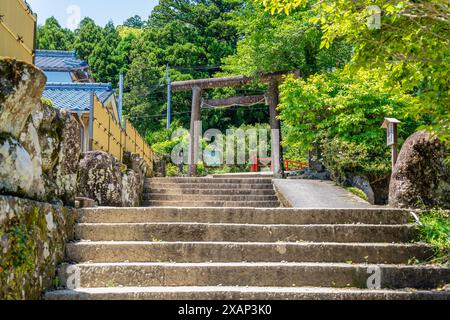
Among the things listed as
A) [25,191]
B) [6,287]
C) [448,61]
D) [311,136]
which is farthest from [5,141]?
[311,136]

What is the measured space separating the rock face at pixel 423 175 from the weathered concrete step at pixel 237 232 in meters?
2.04

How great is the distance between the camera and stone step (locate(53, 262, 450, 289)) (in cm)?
462

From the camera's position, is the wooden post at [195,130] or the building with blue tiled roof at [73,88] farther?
the wooden post at [195,130]

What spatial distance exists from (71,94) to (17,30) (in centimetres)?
1251

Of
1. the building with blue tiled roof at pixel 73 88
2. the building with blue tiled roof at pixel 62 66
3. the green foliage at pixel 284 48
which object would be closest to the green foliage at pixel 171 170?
the building with blue tiled roof at pixel 73 88

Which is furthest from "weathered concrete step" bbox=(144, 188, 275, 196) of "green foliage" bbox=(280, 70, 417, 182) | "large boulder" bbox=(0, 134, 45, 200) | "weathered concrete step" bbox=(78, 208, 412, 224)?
"large boulder" bbox=(0, 134, 45, 200)

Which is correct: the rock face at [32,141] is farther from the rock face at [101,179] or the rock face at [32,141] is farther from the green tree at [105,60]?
the green tree at [105,60]

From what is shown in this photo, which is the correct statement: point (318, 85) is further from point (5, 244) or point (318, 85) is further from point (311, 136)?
point (5, 244)

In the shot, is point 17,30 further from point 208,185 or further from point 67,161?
point 208,185

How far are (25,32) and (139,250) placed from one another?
260cm

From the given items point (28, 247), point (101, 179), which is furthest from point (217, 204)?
point (28, 247)

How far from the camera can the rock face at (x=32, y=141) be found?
3.80m

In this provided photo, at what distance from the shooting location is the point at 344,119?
1350 centimetres

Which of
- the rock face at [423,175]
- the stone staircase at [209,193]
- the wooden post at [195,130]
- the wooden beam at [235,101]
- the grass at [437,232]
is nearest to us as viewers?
the grass at [437,232]
